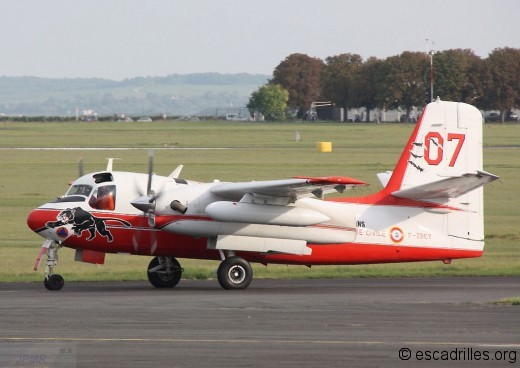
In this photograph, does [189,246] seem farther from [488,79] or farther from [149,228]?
[488,79]

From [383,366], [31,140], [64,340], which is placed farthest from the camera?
[31,140]

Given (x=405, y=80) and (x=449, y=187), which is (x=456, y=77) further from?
(x=449, y=187)

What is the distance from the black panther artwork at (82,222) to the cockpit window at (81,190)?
45 cm

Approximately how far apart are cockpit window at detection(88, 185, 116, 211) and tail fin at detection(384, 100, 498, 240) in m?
6.37

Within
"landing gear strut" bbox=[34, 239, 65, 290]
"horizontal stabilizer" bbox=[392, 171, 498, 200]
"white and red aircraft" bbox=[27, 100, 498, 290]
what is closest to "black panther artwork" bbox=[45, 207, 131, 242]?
"white and red aircraft" bbox=[27, 100, 498, 290]

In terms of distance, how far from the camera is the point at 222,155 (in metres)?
89.1

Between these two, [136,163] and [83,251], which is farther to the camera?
[136,163]

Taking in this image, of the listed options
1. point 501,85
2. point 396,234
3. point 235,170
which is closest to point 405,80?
point 501,85

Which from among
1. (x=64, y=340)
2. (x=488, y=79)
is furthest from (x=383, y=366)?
(x=488, y=79)

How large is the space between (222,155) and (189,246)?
210 feet

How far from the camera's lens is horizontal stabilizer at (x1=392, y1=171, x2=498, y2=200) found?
24000 millimetres

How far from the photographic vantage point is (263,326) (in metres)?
19.0

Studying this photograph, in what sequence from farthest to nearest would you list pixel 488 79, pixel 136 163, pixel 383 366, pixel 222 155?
pixel 488 79 → pixel 222 155 → pixel 136 163 → pixel 383 366
